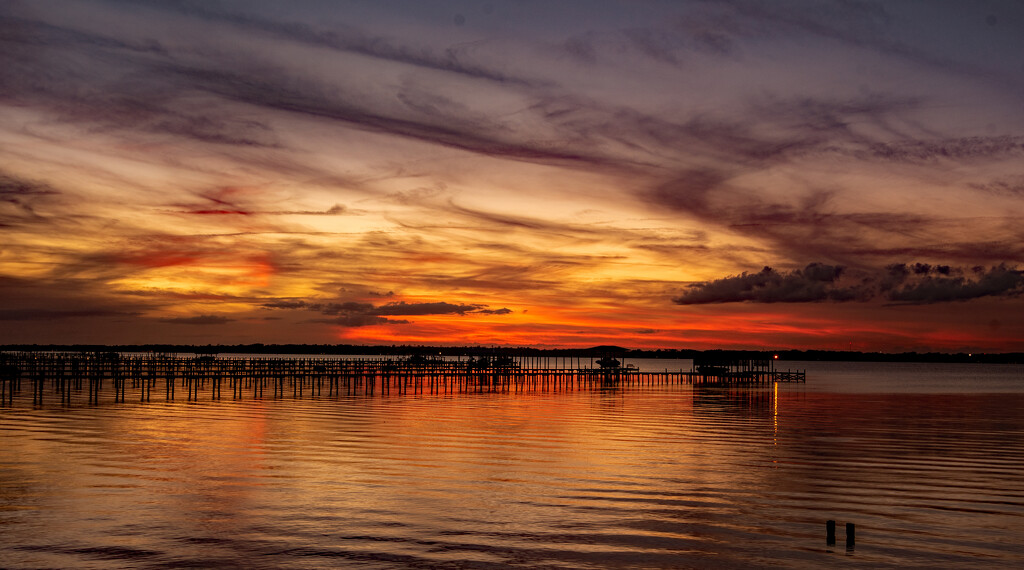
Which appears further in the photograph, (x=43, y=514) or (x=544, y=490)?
(x=544, y=490)

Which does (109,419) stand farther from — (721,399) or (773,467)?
(721,399)

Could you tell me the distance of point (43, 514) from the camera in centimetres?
1645

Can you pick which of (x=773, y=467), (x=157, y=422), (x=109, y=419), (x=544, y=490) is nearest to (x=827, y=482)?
(x=773, y=467)

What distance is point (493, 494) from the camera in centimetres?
1911

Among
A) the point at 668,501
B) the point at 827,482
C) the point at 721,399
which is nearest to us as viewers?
the point at 668,501

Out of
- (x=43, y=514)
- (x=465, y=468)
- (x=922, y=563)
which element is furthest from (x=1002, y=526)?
(x=43, y=514)

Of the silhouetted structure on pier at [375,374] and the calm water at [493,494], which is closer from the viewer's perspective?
the calm water at [493,494]

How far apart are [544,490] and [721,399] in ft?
142

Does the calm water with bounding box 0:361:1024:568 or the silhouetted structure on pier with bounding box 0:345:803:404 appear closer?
the calm water with bounding box 0:361:1024:568

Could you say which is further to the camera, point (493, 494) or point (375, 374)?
point (375, 374)

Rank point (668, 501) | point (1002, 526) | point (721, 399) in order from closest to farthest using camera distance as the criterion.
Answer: point (1002, 526), point (668, 501), point (721, 399)

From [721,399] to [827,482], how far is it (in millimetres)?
39597

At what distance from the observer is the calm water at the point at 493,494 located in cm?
1412

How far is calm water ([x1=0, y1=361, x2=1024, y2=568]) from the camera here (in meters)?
14.1
